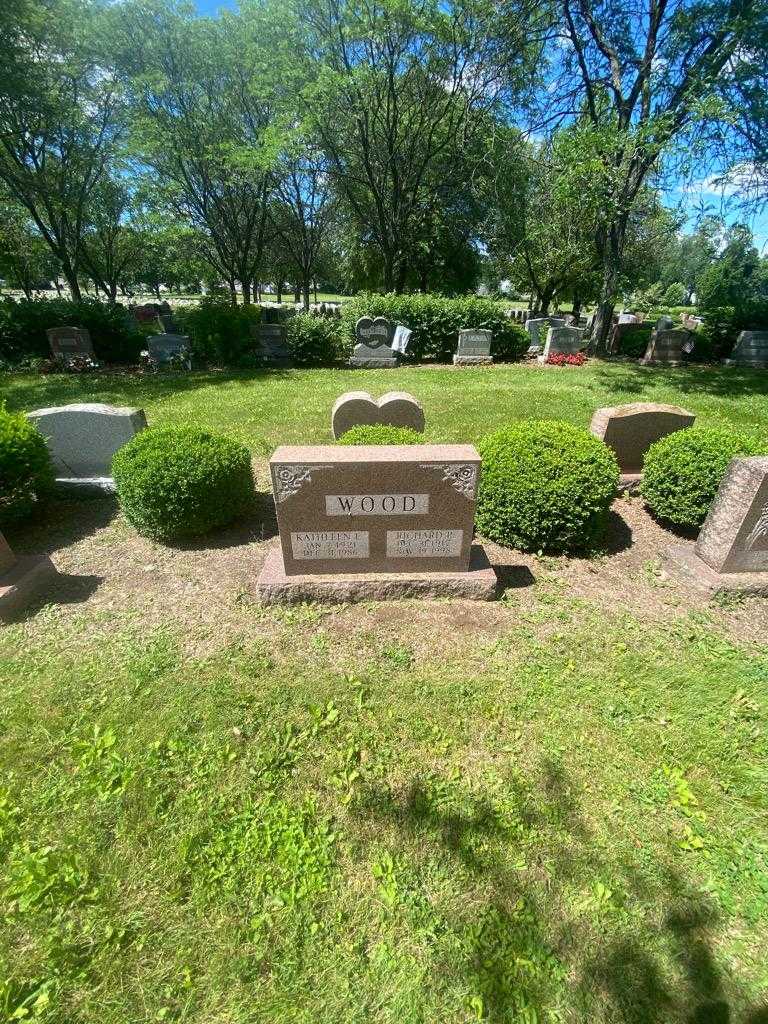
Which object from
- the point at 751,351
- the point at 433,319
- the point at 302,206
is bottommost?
the point at 751,351

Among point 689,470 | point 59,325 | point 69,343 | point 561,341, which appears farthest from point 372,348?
point 689,470

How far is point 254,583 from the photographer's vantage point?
14.3 feet

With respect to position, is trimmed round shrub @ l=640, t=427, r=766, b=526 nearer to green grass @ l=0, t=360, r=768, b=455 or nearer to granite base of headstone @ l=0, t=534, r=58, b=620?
green grass @ l=0, t=360, r=768, b=455

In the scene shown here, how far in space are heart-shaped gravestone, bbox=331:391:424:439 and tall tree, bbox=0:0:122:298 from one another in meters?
18.5

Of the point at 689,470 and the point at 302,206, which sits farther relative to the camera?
the point at 302,206

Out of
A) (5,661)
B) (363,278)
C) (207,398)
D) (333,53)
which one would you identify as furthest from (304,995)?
(363,278)

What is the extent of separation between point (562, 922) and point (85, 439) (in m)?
6.92

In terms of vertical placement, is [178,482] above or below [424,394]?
above

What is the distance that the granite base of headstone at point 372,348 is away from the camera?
14711mm

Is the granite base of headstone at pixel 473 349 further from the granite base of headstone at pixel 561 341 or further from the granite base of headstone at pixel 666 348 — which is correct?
the granite base of headstone at pixel 666 348

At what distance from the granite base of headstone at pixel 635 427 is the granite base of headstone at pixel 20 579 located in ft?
22.3

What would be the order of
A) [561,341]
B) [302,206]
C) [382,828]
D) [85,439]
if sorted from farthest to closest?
[302,206]
[561,341]
[85,439]
[382,828]

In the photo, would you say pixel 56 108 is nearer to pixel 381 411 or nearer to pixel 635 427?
pixel 381 411

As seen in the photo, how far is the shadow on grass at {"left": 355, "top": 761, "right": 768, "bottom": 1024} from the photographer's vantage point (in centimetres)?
186
